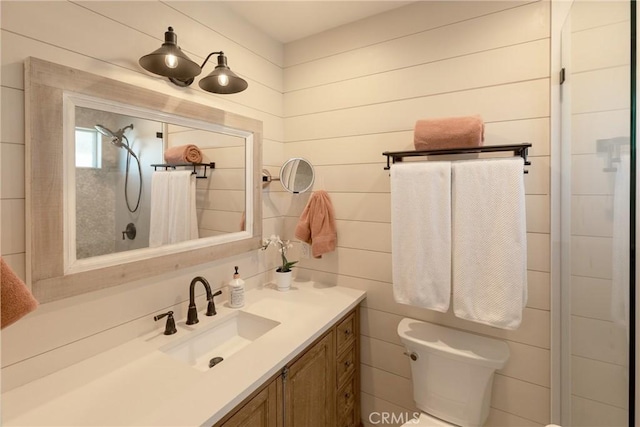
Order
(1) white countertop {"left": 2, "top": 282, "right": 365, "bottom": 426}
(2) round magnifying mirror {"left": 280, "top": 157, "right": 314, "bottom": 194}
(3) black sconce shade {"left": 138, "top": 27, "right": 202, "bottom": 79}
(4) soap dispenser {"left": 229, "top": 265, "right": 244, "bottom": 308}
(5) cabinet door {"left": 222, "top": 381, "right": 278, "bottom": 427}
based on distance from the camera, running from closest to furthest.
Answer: (1) white countertop {"left": 2, "top": 282, "right": 365, "bottom": 426}, (5) cabinet door {"left": 222, "top": 381, "right": 278, "bottom": 427}, (3) black sconce shade {"left": 138, "top": 27, "right": 202, "bottom": 79}, (4) soap dispenser {"left": 229, "top": 265, "right": 244, "bottom": 308}, (2) round magnifying mirror {"left": 280, "top": 157, "right": 314, "bottom": 194}

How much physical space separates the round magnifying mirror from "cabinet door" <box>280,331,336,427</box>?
0.89 meters

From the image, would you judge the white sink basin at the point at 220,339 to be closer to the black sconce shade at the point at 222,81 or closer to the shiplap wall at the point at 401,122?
the shiplap wall at the point at 401,122

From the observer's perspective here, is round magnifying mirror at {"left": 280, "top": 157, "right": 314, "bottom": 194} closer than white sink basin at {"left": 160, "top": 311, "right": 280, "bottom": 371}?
No

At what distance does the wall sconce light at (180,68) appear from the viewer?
1077 mm

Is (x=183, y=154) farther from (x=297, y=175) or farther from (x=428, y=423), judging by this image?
(x=428, y=423)

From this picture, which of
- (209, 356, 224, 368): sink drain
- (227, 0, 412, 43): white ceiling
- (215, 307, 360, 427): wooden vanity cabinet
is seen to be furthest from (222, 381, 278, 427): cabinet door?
(227, 0, 412, 43): white ceiling

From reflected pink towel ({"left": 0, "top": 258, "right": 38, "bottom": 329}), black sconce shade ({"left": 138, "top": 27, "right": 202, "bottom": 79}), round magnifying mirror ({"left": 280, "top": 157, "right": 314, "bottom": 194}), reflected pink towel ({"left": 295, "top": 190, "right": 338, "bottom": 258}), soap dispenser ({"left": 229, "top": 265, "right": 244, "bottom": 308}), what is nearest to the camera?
reflected pink towel ({"left": 0, "top": 258, "right": 38, "bottom": 329})

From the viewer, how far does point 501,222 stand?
3.86ft

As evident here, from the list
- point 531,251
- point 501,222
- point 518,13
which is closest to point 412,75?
point 518,13

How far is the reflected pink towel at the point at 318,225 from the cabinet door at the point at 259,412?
81 cm

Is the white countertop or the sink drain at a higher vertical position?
the white countertop

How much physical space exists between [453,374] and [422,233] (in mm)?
653

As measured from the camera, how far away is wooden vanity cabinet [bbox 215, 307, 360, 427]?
992 mm

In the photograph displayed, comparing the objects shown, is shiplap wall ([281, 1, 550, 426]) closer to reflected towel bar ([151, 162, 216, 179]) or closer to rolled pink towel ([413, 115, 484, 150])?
rolled pink towel ([413, 115, 484, 150])
